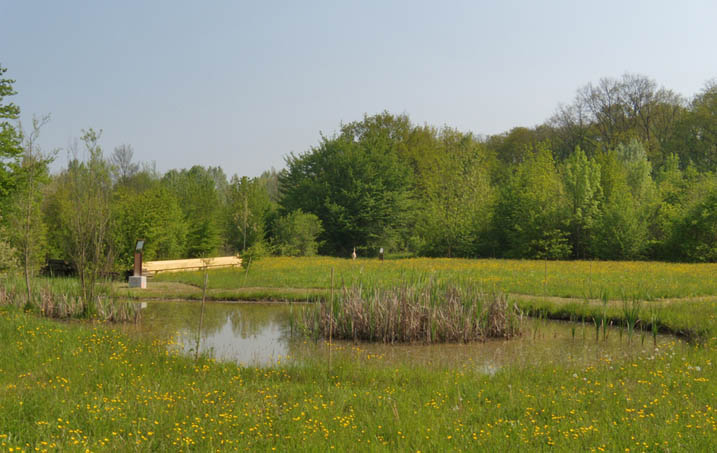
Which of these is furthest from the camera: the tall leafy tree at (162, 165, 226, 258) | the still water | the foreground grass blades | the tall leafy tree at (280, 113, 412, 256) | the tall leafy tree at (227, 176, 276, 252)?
the tall leafy tree at (280, 113, 412, 256)

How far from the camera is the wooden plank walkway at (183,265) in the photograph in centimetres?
2328

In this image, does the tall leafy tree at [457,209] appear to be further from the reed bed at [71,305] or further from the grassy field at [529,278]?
the reed bed at [71,305]

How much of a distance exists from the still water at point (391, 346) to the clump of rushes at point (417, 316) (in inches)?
12.3

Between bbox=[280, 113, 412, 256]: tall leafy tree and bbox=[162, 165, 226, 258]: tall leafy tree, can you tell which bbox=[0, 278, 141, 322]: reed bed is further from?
bbox=[280, 113, 412, 256]: tall leafy tree

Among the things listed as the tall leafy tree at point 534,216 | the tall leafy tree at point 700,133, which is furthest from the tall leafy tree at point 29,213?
the tall leafy tree at point 700,133

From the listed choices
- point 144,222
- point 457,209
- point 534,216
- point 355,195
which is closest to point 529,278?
point 534,216

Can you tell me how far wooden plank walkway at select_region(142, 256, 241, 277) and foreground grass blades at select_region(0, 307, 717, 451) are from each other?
46.3ft

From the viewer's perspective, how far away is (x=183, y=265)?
83.0ft

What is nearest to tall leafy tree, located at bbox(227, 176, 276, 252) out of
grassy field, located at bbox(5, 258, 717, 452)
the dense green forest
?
the dense green forest

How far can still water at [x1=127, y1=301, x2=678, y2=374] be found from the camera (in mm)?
9805

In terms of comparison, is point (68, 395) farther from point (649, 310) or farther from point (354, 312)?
point (649, 310)

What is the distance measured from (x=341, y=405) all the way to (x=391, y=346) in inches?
205

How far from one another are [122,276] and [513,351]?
17.8 m

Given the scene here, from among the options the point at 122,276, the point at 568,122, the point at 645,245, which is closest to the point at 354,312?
the point at 122,276
